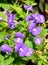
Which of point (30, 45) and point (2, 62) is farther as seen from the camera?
point (30, 45)

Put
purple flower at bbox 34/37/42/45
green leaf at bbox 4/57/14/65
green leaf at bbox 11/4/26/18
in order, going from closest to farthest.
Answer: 1. green leaf at bbox 4/57/14/65
2. purple flower at bbox 34/37/42/45
3. green leaf at bbox 11/4/26/18

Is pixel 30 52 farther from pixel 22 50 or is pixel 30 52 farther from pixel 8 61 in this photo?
pixel 8 61

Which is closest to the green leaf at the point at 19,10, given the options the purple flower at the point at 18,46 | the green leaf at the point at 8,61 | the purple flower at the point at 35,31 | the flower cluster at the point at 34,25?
the flower cluster at the point at 34,25

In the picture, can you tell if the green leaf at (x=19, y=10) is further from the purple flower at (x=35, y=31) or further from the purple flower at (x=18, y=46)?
the purple flower at (x=18, y=46)

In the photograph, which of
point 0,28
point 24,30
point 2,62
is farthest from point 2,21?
point 2,62

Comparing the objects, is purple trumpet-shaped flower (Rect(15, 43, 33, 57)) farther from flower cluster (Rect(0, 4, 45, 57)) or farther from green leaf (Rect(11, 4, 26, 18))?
green leaf (Rect(11, 4, 26, 18))

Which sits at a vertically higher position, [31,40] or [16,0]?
[16,0]

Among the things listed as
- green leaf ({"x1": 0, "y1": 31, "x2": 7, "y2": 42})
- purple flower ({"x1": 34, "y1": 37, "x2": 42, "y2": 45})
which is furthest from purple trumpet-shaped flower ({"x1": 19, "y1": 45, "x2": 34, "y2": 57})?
green leaf ({"x1": 0, "y1": 31, "x2": 7, "y2": 42})

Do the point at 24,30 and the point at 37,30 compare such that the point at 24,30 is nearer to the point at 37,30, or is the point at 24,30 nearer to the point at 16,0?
the point at 37,30
